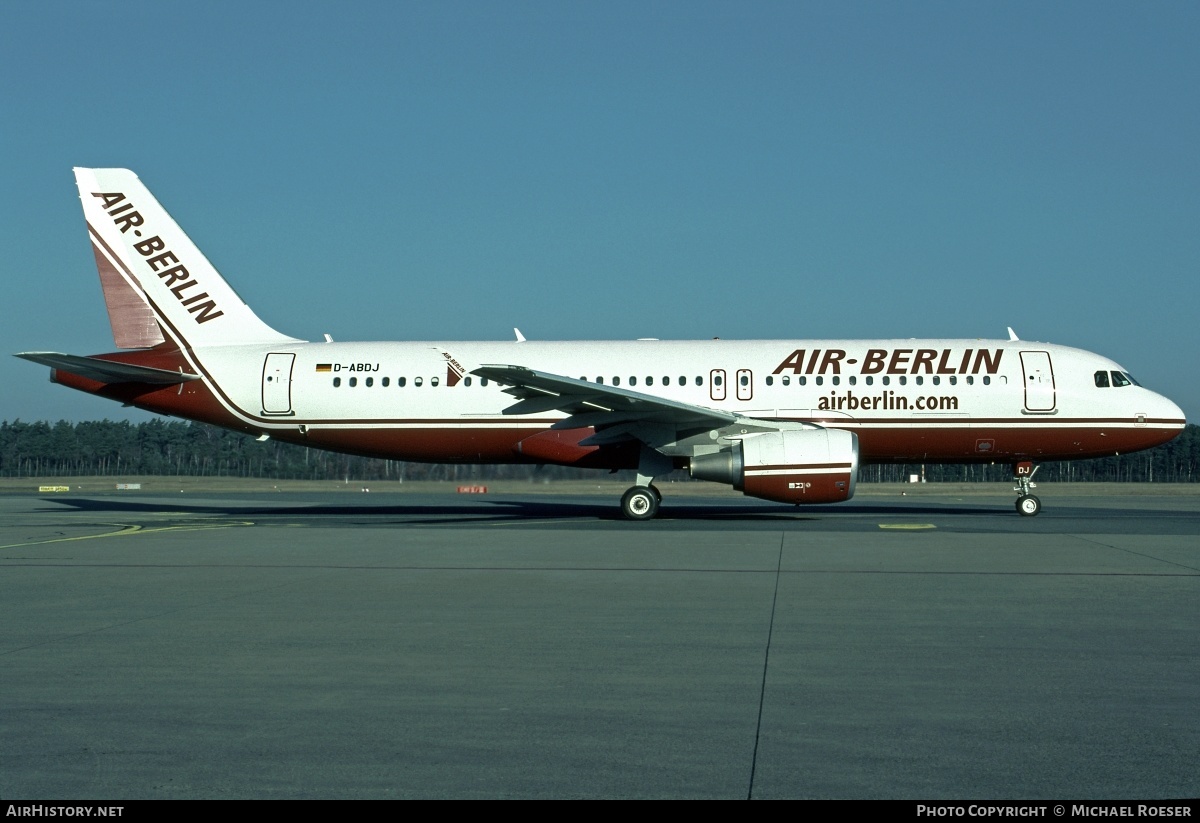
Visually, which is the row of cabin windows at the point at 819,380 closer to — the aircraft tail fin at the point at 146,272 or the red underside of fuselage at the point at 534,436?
the red underside of fuselage at the point at 534,436

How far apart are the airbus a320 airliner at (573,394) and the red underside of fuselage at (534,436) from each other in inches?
1.5

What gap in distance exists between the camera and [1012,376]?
1020 inches

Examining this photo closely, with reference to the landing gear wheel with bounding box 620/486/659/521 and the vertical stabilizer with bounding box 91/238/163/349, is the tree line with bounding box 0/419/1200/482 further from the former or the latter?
the vertical stabilizer with bounding box 91/238/163/349

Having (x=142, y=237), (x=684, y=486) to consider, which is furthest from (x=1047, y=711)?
(x=684, y=486)

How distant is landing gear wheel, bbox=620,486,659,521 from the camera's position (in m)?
25.0

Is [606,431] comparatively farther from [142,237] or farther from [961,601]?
[961,601]

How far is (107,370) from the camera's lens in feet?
85.8

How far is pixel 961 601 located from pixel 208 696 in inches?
287

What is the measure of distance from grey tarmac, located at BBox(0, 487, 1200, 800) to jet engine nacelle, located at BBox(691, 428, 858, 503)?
6.27m

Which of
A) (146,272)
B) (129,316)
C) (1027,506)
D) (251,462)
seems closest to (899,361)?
(1027,506)

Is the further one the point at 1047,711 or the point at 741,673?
the point at 741,673

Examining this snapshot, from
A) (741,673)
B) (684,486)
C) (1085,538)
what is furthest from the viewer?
(684,486)

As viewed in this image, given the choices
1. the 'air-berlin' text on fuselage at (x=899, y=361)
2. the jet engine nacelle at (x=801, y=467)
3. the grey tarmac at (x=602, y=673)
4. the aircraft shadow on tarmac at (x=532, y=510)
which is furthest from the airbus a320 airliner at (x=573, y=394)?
the grey tarmac at (x=602, y=673)
